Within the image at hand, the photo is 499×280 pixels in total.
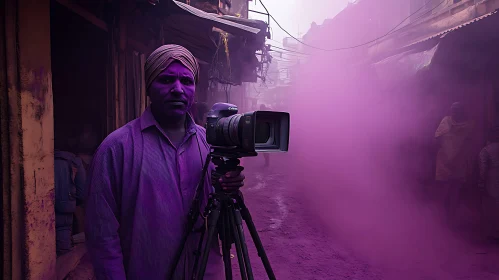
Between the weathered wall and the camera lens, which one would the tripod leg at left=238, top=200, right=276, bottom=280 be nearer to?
the camera lens

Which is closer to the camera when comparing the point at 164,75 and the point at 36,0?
the point at 164,75

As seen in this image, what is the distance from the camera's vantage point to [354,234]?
4.83m

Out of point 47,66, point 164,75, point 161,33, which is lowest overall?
point 164,75

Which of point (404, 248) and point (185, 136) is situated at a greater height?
point (185, 136)

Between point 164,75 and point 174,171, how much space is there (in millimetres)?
452

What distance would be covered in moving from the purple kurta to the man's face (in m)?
0.10

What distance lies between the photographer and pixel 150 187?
1403 millimetres

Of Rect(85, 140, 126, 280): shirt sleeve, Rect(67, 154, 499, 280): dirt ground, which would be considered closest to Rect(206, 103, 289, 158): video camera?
Rect(85, 140, 126, 280): shirt sleeve

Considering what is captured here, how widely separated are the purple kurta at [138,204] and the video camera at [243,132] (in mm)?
215

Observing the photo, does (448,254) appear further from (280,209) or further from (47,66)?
(47,66)

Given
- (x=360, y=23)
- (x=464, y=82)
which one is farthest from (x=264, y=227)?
(x=360, y=23)

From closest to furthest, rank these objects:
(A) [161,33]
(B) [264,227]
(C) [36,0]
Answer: (C) [36,0], (A) [161,33], (B) [264,227]

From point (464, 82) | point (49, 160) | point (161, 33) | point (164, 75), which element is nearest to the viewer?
point (164, 75)

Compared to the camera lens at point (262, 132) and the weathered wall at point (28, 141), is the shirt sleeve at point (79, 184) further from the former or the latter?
the camera lens at point (262, 132)
